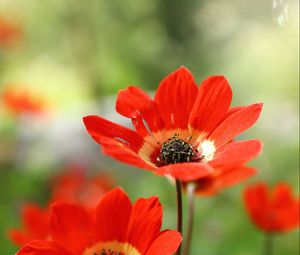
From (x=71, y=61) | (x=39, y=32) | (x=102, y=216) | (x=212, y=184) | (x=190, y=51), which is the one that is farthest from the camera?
(x=39, y=32)

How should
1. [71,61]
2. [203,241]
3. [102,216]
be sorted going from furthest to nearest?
[71,61]
[203,241]
[102,216]

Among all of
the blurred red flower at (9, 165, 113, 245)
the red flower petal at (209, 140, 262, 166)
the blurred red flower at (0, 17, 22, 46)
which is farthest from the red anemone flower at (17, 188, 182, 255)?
the blurred red flower at (0, 17, 22, 46)

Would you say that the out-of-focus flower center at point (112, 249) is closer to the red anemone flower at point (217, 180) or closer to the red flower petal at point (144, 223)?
the red flower petal at point (144, 223)

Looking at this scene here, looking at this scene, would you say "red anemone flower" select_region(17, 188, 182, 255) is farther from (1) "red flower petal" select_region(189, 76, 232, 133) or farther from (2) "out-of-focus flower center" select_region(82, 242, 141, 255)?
(1) "red flower petal" select_region(189, 76, 232, 133)

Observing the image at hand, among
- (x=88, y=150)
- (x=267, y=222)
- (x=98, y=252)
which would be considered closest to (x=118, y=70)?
(x=88, y=150)

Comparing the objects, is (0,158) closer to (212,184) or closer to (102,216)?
Result: (212,184)

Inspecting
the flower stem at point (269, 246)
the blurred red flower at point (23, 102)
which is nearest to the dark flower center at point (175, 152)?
the flower stem at point (269, 246)
